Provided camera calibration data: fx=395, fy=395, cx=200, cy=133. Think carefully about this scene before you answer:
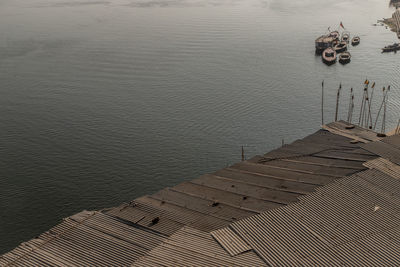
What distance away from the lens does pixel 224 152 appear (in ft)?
194

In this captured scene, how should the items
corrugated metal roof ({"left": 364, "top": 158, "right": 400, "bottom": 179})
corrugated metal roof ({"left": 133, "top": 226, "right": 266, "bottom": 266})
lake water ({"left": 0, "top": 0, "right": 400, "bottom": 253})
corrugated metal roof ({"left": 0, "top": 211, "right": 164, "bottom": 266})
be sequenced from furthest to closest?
lake water ({"left": 0, "top": 0, "right": 400, "bottom": 253})
corrugated metal roof ({"left": 364, "top": 158, "right": 400, "bottom": 179})
corrugated metal roof ({"left": 0, "top": 211, "right": 164, "bottom": 266})
corrugated metal roof ({"left": 133, "top": 226, "right": 266, "bottom": 266})

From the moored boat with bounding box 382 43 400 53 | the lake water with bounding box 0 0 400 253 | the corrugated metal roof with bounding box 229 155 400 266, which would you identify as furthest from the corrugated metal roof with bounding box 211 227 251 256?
the moored boat with bounding box 382 43 400 53

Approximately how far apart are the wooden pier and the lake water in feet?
46.1

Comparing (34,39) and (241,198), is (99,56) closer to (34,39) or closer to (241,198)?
(34,39)

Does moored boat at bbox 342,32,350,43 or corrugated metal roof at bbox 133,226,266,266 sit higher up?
moored boat at bbox 342,32,350,43

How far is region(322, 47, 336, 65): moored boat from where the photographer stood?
10019 centimetres

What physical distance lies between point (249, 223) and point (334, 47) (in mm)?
92838

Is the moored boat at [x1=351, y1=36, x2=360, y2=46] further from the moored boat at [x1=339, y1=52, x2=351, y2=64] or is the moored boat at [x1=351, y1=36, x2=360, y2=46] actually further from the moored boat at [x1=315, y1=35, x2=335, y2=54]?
the moored boat at [x1=339, y1=52, x2=351, y2=64]

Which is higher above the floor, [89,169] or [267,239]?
[267,239]

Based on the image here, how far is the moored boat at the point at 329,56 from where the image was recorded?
100188 mm

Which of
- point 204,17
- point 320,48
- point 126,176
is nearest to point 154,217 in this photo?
point 126,176

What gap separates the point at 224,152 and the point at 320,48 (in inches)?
2475

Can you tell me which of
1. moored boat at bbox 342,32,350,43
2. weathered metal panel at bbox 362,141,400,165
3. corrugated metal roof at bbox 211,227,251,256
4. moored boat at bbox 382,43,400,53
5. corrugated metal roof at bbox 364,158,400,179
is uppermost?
moored boat at bbox 342,32,350,43

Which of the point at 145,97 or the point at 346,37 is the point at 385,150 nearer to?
the point at 145,97
